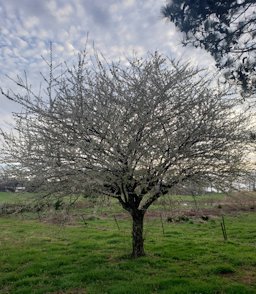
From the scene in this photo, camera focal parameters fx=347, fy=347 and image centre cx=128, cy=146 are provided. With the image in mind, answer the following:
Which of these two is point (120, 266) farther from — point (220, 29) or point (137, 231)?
point (220, 29)

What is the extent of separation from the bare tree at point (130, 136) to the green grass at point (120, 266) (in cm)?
216

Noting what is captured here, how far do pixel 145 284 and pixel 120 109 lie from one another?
15.2ft

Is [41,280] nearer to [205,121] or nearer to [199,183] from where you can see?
[199,183]

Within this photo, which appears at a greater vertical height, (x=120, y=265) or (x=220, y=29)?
(x=220, y=29)

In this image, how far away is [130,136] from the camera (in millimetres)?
9312

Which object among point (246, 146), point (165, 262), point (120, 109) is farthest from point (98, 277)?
point (246, 146)

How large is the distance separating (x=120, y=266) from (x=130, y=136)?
377 cm

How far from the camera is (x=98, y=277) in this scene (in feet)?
29.7

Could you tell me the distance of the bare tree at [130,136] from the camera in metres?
9.09

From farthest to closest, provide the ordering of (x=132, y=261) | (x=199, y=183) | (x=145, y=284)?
(x=132, y=261) < (x=199, y=183) < (x=145, y=284)

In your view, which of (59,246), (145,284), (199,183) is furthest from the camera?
(59,246)

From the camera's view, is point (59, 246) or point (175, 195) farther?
point (59, 246)

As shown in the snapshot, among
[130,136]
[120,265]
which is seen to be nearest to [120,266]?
[120,265]

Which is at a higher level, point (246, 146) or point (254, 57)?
point (254, 57)
